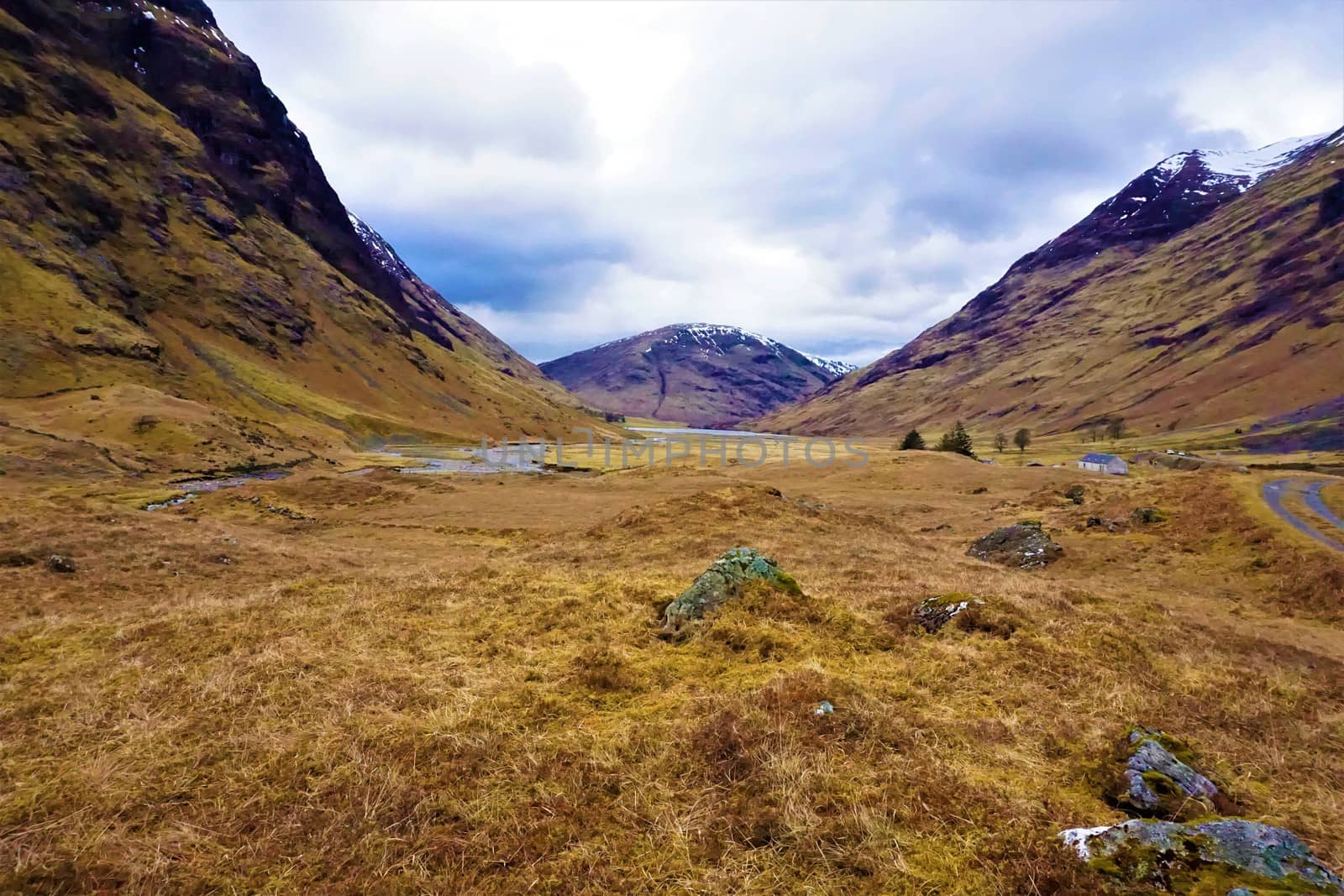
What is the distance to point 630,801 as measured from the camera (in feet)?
18.1

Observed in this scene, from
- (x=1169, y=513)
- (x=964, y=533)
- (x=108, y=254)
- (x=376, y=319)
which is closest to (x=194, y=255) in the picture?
(x=108, y=254)

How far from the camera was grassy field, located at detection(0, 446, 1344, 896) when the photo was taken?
4789mm

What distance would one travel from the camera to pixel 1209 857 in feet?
14.1

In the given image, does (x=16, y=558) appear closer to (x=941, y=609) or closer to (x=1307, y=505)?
(x=941, y=609)

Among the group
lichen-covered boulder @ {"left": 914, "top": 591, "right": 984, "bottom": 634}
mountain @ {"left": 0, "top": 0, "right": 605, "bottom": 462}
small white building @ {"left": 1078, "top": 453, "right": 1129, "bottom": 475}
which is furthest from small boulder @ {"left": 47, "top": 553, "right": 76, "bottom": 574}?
small white building @ {"left": 1078, "top": 453, "right": 1129, "bottom": 475}

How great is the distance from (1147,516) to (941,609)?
28571 millimetres

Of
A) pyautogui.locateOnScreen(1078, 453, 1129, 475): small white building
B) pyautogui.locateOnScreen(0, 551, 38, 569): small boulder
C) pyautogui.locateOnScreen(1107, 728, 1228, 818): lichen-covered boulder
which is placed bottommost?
pyautogui.locateOnScreen(0, 551, 38, 569): small boulder

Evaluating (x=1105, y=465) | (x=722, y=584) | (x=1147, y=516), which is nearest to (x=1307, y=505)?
(x=1147, y=516)

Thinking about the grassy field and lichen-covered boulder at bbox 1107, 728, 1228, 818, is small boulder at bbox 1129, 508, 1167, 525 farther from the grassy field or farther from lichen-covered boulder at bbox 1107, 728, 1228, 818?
lichen-covered boulder at bbox 1107, 728, 1228, 818

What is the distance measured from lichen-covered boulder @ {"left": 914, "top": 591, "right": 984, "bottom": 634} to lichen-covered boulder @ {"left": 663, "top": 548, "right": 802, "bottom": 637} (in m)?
2.44

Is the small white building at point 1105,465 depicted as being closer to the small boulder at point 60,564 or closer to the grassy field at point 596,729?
the grassy field at point 596,729

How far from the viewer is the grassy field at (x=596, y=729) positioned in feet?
15.7

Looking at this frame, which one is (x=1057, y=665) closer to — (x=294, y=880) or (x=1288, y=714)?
(x=1288, y=714)

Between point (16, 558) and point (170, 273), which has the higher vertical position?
point (170, 273)
